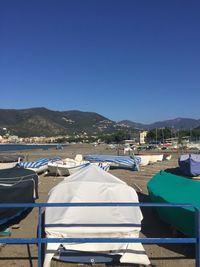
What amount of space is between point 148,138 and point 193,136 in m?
20.9

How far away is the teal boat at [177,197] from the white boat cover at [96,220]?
42.3 inches

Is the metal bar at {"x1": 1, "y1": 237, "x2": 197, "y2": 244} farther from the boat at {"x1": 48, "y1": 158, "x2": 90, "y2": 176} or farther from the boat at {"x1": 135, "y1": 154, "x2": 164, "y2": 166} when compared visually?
the boat at {"x1": 135, "y1": 154, "x2": 164, "y2": 166}

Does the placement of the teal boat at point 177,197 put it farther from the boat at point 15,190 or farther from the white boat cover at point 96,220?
the boat at point 15,190

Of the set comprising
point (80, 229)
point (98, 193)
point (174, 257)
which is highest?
point (98, 193)

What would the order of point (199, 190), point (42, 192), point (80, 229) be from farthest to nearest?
point (42, 192) → point (199, 190) → point (80, 229)

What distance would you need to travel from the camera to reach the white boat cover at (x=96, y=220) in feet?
24.7

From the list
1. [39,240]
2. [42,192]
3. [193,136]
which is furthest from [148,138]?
[39,240]

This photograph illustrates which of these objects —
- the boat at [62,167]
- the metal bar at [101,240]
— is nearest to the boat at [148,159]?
the boat at [62,167]

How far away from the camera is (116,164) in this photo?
32156mm

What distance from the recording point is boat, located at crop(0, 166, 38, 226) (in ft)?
33.1

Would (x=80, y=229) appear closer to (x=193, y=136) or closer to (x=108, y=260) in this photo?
(x=108, y=260)

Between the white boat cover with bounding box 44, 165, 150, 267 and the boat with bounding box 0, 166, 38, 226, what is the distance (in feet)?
6.29

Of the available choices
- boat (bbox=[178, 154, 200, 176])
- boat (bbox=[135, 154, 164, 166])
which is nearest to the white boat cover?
boat (bbox=[178, 154, 200, 176])

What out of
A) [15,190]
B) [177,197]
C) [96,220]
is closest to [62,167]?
[15,190]
